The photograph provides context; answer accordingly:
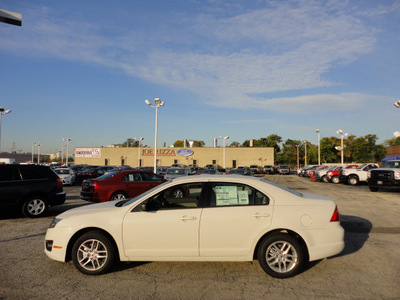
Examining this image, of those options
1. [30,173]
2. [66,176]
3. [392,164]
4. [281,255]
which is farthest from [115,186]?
[392,164]

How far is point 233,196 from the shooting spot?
4.68 meters

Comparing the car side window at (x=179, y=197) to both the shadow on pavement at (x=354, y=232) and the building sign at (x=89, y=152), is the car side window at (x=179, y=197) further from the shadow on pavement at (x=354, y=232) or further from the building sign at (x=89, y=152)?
the building sign at (x=89, y=152)

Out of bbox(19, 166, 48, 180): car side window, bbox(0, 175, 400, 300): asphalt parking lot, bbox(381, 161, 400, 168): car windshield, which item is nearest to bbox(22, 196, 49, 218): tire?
bbox(19, 166, 48, 180): car side window

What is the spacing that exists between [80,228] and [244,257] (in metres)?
2.54

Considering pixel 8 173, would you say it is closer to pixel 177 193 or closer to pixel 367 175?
pixel 177 193

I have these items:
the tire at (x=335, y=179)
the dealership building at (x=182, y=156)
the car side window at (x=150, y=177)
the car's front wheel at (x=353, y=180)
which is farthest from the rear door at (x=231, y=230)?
the dealership building at (x=182, y=156)

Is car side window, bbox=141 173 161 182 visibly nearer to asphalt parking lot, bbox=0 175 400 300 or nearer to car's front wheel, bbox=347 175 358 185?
asphalt parking lot, bbox=0 175 400 300

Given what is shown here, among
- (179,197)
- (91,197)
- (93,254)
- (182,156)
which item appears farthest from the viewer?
(182,156)

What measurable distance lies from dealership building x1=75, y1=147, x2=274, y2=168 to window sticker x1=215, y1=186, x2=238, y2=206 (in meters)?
56.6

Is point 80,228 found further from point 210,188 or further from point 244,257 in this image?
point 244,257

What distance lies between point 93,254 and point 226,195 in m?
2.24

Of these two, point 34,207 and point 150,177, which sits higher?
point 150,177

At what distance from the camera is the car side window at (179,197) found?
15.4 ft

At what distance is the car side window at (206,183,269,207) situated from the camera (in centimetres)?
462
